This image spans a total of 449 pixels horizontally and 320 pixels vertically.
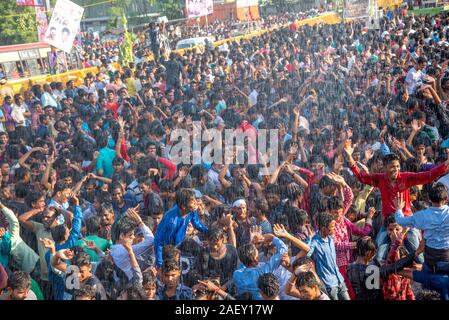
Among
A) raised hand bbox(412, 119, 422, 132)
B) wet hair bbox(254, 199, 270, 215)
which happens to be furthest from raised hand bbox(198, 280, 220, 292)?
raised hand bbox(412, 119, 422, 132)

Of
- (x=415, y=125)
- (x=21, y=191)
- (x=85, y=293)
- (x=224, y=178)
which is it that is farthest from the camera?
(x=415, y=125)

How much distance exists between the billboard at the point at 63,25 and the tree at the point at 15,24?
16446mm

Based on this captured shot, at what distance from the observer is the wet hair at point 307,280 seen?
3.45 m

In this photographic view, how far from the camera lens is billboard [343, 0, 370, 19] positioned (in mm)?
14008

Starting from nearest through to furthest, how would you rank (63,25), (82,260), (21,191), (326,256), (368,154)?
(82,260), (326,256), (21,191), (368,154), (63,25)

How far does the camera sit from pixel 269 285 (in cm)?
343

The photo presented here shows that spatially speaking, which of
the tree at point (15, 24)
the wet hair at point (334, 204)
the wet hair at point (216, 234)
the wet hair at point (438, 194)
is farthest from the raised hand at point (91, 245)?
the tree at point (15, 24)

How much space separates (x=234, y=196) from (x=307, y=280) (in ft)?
6.33

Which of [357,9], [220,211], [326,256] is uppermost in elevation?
[357,9]

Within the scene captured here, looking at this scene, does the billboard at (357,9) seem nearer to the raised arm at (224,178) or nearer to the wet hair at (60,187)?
the raised arm at (224,178)

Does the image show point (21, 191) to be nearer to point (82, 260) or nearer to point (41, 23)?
point (82, 260)

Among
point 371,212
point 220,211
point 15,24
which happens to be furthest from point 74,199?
point 15,24

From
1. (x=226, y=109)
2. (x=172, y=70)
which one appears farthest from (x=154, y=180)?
(x=172, y=70)

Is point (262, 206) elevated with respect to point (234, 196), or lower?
elevated
